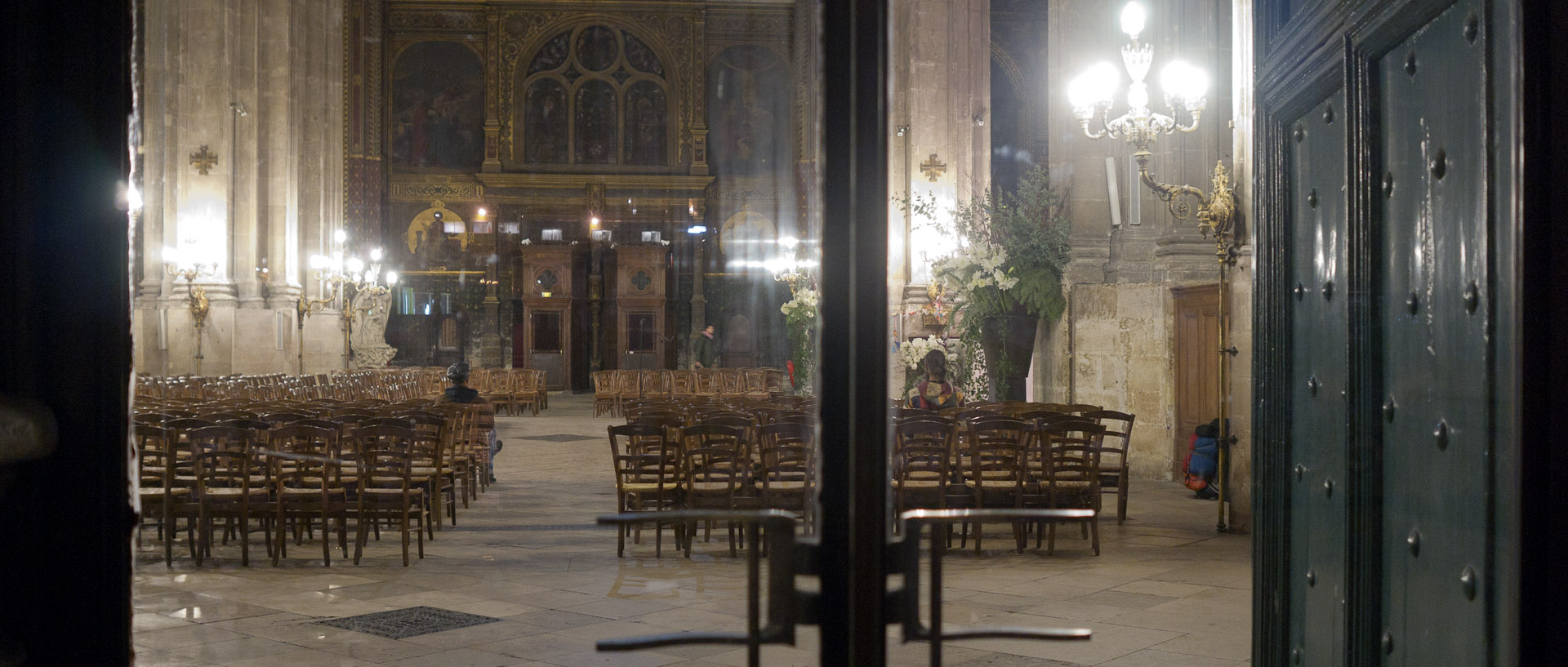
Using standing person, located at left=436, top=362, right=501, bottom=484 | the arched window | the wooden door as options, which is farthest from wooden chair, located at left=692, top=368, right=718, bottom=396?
the wooden door

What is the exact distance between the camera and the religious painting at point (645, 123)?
103 ft

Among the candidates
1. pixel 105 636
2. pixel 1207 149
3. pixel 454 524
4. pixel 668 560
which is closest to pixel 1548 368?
pixel 105 636

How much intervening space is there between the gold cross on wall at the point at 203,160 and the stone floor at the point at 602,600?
14.0 m

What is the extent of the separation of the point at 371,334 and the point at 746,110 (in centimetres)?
1146

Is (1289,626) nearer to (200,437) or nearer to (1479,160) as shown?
(1479,160)

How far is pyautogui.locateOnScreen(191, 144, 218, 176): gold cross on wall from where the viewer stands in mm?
19422

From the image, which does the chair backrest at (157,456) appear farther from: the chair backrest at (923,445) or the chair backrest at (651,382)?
the chair backrest at (651,382)

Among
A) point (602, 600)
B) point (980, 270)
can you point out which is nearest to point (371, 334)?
point (980, 270)

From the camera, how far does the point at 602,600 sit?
550cm

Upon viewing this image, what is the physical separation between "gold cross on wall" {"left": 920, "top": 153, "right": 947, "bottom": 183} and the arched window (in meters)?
14.3

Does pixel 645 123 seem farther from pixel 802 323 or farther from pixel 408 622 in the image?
pixel 408 622

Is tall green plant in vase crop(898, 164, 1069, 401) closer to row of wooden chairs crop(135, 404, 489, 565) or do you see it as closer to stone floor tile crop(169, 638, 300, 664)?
row of wooden chairs crop(135, 404, 489, 565)

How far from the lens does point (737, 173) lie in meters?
31.4

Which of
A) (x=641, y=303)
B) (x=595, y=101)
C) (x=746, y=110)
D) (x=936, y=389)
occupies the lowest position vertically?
(x=936, y=389)
